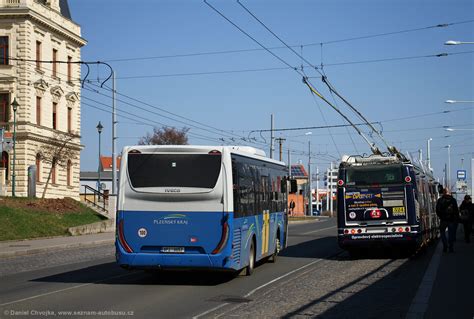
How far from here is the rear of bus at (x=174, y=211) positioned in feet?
47.9

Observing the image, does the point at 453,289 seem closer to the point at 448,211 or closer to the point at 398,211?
the point at 398,211

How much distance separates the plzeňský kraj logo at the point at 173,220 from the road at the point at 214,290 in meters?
1.23

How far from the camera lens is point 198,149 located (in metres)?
15.0

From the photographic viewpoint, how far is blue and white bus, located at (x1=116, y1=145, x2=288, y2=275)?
1459 cm

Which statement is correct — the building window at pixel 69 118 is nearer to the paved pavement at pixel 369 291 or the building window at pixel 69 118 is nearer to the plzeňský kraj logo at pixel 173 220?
the paved pavement at pixel 369 291

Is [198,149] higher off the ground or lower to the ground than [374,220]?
higher

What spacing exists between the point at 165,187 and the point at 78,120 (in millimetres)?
48840

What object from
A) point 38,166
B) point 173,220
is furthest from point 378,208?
point 38,166

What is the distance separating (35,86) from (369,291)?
148 ft

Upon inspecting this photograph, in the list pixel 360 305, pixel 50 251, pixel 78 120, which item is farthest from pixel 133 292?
pixel 78 120

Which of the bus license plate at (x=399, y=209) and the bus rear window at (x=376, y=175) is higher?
the bus rear window at (x=376, y=175)

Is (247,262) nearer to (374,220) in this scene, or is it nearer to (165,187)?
(165,187)

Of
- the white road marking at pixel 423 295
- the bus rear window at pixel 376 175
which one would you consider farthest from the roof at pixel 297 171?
the white road marking at pixel 423 295

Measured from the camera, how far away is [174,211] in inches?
579
